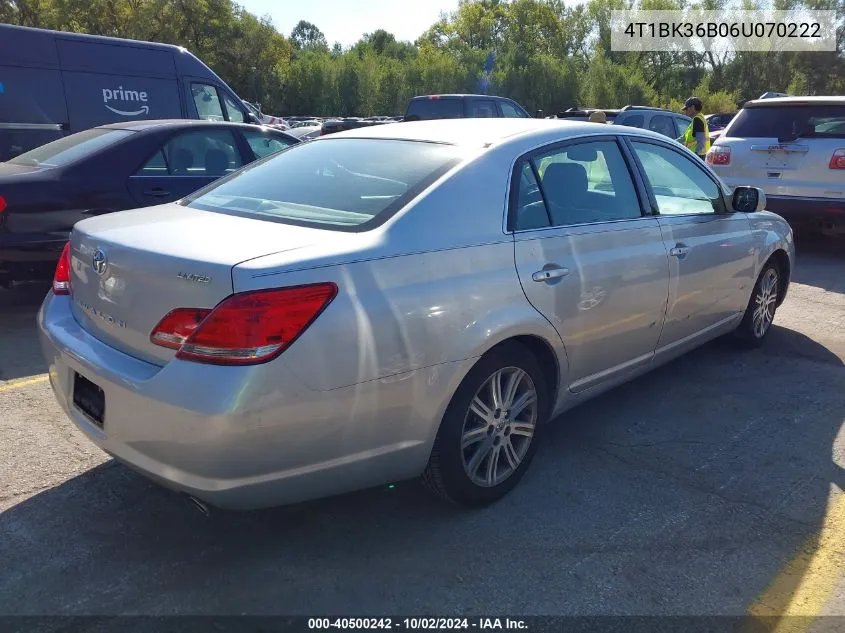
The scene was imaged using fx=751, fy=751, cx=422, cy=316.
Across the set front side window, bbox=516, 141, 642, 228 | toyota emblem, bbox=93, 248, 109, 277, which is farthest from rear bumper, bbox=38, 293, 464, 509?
front side window, bbox=516, 141, 642, 228

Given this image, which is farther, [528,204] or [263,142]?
[263,142]

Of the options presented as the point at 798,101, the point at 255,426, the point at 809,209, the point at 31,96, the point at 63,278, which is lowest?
the point at 809,209

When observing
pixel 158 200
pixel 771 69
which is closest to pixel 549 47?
pixel 771 69

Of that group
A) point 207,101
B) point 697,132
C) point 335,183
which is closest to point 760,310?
point 335,183

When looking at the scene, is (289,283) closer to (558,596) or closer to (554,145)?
(558,596)

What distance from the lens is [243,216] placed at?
310 centimetres

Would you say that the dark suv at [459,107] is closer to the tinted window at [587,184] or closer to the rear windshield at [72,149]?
the rear windshield at [72,149]

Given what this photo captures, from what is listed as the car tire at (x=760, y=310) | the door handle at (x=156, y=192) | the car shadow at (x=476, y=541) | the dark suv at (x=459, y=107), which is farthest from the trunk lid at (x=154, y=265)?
the dark suv at (x=459, y=107)

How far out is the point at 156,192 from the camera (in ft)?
20.4

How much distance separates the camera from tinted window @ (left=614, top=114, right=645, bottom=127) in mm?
13031

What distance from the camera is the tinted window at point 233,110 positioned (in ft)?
31.2

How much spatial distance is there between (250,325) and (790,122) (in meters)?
8.17

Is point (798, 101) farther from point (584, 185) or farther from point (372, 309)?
point (372, 309)

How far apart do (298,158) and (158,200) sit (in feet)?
9.77
